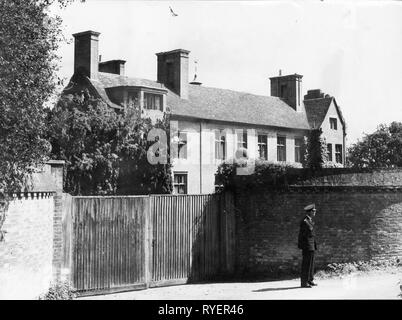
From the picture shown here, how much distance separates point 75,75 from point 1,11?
23.2 m

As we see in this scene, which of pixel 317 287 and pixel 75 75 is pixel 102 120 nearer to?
pixel 75 75

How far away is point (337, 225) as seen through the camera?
14609 mm

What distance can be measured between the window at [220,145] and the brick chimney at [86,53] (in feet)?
28.6

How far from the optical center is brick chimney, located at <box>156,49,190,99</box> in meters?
35.3

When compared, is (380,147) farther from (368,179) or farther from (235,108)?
(368,179)

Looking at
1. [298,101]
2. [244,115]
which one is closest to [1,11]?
[244,115]

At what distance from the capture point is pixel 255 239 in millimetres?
15250

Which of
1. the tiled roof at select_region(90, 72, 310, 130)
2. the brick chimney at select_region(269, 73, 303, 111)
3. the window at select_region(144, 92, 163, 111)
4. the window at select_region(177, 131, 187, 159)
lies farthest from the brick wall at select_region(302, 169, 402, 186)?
the brick chimney at select_region(269, 73, 303, 111)

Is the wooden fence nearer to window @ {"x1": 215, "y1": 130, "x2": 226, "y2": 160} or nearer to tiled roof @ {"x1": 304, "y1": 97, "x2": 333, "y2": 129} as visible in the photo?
window @ {"x1": 215, "y1": 130, "x2": 226, "y2": 160}

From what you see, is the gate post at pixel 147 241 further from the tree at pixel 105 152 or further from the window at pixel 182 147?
the window at pixel 182 147

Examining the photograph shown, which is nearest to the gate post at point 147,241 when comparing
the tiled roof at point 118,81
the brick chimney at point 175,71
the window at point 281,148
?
the tiled roof at point 118,81

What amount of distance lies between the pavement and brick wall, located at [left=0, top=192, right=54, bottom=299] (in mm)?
2041
